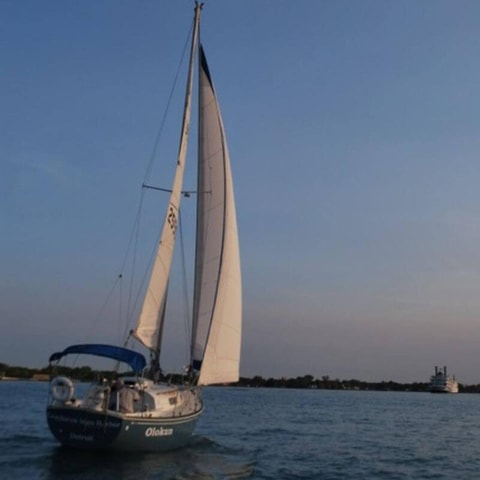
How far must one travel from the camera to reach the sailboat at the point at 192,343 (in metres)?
21.3

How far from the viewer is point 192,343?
84.3 ft

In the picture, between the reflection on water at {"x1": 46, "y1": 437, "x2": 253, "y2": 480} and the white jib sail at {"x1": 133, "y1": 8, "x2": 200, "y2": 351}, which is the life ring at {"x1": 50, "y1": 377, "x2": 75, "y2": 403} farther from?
the white jib sail at {"x1": 133, "y1": 8, "x2": 200, "y2": 351}

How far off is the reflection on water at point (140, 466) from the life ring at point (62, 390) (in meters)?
1.71

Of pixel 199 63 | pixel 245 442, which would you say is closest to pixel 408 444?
pixel 245 442

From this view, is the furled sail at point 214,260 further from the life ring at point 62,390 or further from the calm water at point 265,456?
the life ring at point 62,390

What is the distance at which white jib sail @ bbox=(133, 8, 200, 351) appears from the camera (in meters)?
24.8

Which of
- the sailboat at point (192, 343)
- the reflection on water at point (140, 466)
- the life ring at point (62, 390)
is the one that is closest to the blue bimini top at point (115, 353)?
the sailboat at point (192, 343)

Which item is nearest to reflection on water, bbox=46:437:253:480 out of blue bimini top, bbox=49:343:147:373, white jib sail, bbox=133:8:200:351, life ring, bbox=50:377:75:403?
life ring, bbox=50:377:75:403

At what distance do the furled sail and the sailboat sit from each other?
0.04 meters


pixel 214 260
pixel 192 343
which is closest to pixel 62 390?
pixel 192 343

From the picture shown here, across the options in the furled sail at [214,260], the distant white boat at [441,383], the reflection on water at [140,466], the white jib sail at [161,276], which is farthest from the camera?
the distant white boat at [441,383]

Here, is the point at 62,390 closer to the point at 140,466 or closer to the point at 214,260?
the point at 140,466

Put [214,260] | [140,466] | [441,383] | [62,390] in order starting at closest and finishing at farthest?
[140,466], [62,390], [214,260], [441,383]

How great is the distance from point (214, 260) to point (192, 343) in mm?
3220
